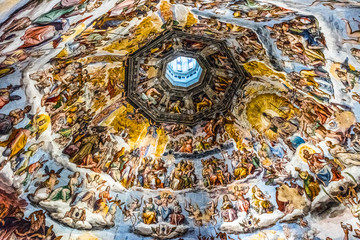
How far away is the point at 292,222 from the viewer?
12.1 meters

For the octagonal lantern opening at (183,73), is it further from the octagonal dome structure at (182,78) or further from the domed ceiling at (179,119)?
the domed ceiling at (179,119)

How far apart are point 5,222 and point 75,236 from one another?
104 inches

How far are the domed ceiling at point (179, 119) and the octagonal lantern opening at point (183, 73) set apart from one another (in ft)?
0.34

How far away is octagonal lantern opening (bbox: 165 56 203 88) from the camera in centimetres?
1348

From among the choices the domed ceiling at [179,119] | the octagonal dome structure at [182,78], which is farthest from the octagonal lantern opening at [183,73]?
the domed ceiling at [179,119]

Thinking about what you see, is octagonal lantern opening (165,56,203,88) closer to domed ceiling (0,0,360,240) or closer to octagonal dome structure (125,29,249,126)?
octagonal dome structure (125,29,249,126)

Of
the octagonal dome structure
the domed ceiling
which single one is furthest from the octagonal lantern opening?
the domed ceiling

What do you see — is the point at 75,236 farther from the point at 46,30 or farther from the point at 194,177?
the point at 46,30

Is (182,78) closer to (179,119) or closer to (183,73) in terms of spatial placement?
(183,73)

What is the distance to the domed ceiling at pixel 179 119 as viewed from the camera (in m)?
8.40

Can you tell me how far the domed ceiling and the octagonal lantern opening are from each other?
4.1 inches

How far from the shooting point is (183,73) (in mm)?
14008

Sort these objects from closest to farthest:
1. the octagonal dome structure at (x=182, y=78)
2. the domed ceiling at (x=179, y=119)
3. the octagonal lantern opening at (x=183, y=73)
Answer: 1. the domed ceiling at (x=179, y=119)
2. the octagonal dome structure at (x=182, y=78)
3. the octagonal lantern opening at (x=183, y=73)

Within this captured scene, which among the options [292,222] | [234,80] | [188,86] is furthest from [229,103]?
[292,222]
